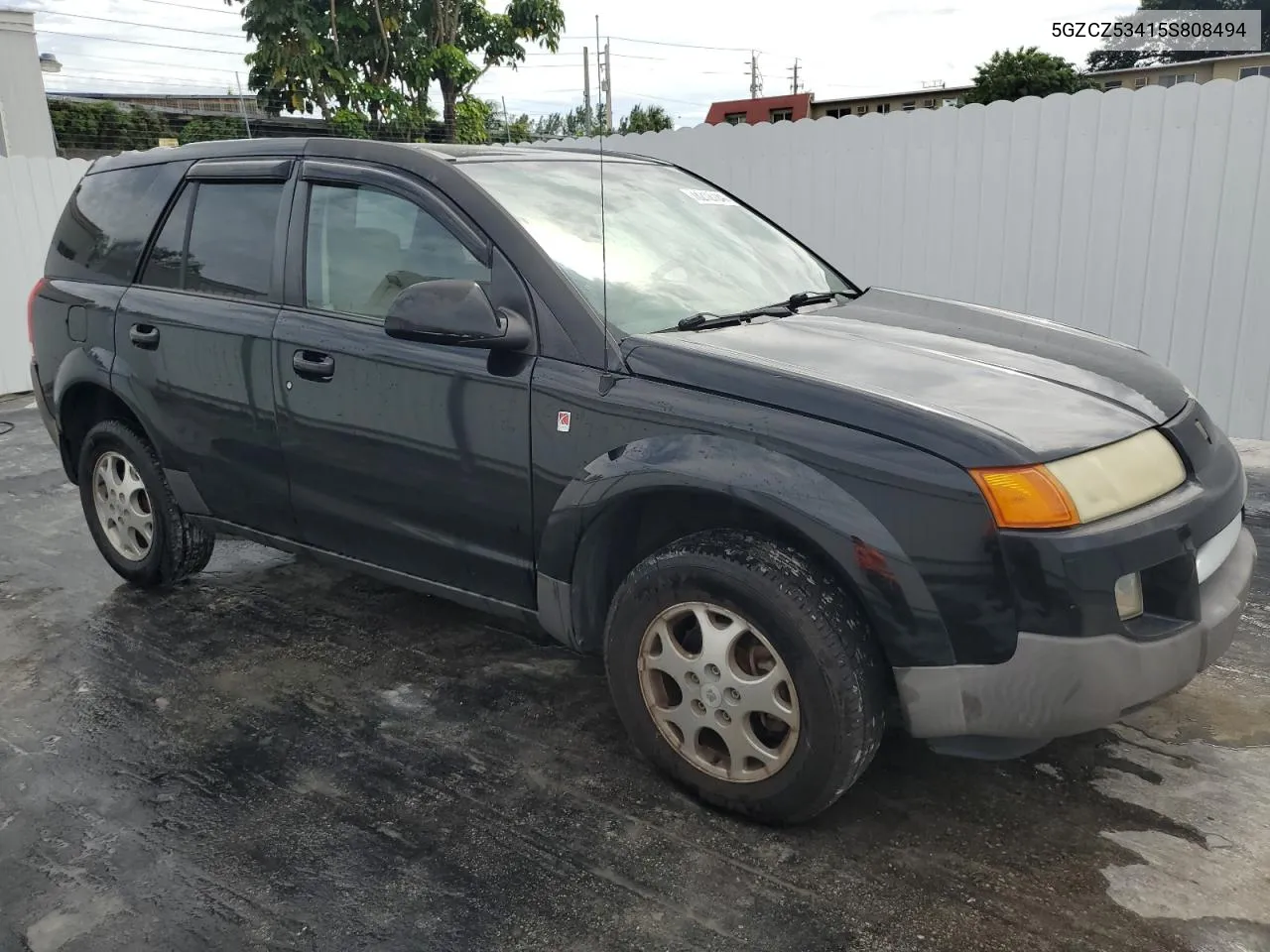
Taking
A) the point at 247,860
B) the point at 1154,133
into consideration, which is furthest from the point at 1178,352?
the point at 247,860

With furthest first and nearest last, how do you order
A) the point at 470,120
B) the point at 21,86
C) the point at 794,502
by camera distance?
the point at 470,120 < the point at 21,86 < the point at 794,502

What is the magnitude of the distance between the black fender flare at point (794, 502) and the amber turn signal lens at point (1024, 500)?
23 cm

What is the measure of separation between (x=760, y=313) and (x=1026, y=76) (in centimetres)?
3733

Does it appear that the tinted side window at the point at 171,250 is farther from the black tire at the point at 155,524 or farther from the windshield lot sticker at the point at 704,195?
the windshield lot sticker at the point at 704,195

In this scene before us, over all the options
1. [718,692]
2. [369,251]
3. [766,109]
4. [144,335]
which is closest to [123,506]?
[144,335]

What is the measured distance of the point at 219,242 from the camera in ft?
12.6

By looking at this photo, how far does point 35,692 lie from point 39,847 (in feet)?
3.60

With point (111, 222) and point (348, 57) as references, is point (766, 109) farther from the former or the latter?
point (111, 222)

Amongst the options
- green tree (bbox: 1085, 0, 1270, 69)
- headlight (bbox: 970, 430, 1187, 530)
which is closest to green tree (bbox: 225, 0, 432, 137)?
headlight (bbox: 970, 430, 1187, 530)

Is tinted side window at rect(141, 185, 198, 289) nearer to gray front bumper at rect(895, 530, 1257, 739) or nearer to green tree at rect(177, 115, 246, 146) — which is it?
gray front bumper at rect(895, 530, 1257, 739)

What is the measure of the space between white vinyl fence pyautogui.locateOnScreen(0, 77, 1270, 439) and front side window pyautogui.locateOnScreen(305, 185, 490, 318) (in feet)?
16.5

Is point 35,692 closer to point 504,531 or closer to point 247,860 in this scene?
point 247,860

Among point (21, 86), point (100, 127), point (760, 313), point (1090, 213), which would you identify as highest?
point (21, 86)

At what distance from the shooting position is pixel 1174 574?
243 cm
